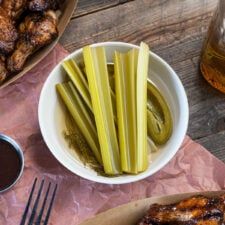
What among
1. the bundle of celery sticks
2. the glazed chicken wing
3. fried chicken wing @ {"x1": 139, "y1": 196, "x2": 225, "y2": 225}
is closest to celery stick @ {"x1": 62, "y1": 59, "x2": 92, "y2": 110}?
the bundle of celery sticks

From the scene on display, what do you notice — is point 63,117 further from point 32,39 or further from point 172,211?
point 172,211

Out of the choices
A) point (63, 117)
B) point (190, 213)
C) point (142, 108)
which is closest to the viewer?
point (190, 213)

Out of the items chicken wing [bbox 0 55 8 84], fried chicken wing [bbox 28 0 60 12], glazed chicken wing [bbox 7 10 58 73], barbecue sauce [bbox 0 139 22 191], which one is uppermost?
fried chicken wing [bbox 28 0 60 12]

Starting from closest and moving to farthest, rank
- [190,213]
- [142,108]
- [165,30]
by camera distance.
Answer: [190,213] → [142,108] → [165,30]

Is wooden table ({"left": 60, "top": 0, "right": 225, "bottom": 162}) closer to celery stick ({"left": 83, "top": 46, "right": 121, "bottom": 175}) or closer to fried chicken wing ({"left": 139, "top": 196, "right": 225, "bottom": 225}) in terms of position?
celery stick ({"left": 83, "top": 46, "right": 121, "bottom": 175})

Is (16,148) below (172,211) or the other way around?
the other way around

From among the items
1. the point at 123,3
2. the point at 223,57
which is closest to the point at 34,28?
the point at 123,3

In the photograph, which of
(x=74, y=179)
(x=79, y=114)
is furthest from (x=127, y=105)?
(x=74, y=179)

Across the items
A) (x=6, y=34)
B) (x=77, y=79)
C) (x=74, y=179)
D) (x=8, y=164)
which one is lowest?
(x=74, y=179)
